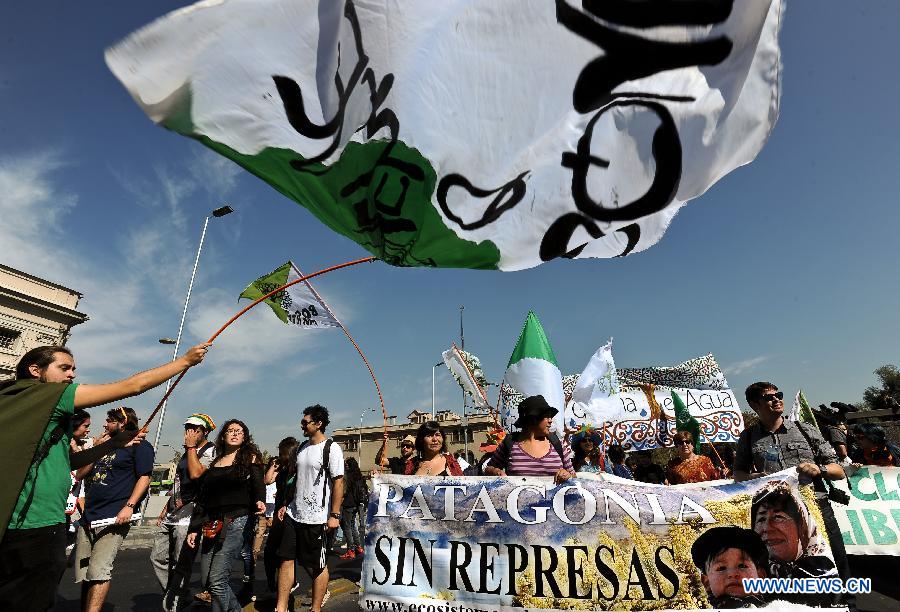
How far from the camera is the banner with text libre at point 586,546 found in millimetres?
3479

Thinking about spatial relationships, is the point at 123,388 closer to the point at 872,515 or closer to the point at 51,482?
the point at 51,482

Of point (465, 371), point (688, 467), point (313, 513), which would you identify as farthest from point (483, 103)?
point (465, 371)

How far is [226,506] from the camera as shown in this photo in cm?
472

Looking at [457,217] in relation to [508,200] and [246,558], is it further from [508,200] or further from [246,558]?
[246,558]

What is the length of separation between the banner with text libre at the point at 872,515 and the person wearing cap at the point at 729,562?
A: 1972mm

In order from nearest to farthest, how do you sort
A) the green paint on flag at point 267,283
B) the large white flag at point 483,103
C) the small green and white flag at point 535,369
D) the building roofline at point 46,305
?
1. the large white flag at point 483,103
2. the green paint on flag at point 267,283
3. the small green and white flag at point 535,369
4. the building roofline at point 46,305

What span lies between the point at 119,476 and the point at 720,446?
1784cm

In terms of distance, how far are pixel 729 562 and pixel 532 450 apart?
1569 mm

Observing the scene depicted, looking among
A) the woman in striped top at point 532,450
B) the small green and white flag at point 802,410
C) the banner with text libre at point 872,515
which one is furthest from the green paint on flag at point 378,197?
the small green and white flag at point 802,410

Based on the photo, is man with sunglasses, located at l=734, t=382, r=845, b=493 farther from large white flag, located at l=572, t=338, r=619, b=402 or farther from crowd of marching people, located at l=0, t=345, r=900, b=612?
large white flag, located at l=572, t=338, r=619, b=402

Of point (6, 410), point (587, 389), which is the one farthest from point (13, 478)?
point (587, 389)

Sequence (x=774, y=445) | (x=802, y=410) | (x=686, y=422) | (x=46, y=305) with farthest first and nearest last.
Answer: (x=46, y=305) → (x=686, y=422) → (x=802, y=410) → (x=774, y=445)

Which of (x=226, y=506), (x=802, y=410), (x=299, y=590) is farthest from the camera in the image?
(x=802, y=410)

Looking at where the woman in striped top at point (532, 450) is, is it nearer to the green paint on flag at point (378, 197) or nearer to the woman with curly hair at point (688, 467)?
the green paint on flag at point (378, 197)
